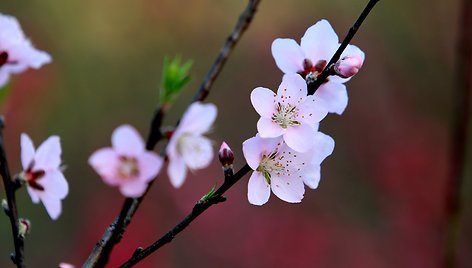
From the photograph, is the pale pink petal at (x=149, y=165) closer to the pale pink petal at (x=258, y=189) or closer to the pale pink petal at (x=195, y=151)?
the pale pink petal at (x=195, y=151)

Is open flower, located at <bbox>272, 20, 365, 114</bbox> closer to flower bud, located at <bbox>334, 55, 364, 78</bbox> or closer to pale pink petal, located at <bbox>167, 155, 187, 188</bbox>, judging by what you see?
flower bud, located at <bbox>334, 55, 364, 78</bbox>

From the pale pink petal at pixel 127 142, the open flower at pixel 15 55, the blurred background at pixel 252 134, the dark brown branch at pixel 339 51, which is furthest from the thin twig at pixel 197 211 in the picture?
the blurred background at pixel 252 134

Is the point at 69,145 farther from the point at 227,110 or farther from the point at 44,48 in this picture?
the point at 227,110

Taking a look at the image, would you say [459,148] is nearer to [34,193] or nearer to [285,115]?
[285,115]

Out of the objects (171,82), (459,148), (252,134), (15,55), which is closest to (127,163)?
(171,82)

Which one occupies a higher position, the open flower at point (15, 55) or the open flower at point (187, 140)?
the open flower at point (187, 140)

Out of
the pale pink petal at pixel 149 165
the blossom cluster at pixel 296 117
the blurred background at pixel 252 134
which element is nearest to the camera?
the pale pink petal at pixel 149 165
